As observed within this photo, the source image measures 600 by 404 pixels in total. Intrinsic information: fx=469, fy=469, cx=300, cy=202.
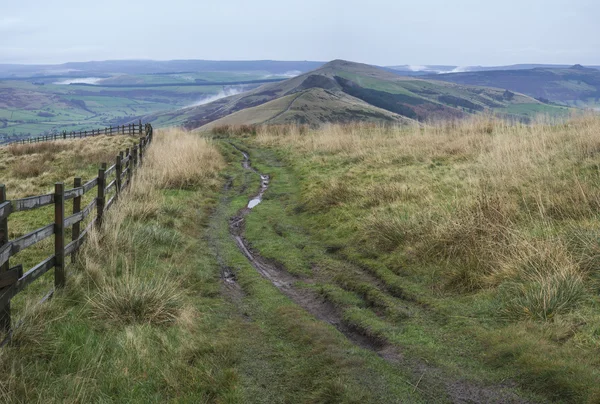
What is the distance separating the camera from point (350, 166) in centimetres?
2006

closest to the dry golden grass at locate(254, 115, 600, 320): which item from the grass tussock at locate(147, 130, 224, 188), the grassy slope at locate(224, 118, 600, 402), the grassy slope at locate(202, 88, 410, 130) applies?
the grassy slope at locate(224, 118, 600, 402)

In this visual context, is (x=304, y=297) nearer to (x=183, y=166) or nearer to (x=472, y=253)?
(x=472, y=253)

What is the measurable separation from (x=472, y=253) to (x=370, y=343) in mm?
2918

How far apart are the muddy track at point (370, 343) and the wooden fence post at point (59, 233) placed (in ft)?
9.08

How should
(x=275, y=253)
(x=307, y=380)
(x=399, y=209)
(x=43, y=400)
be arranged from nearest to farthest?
(x=43, y=400) < (x=307, y=380) < (x=275, y=253) < (x=399, y=209)

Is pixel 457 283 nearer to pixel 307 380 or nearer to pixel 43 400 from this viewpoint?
pixel 307 380

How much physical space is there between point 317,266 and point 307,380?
4.38 metres

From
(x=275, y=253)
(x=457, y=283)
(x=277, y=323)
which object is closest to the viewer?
(x=277, y=323)

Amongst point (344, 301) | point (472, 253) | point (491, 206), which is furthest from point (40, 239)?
point (491, 206)

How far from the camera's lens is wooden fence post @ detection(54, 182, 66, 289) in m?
7.14

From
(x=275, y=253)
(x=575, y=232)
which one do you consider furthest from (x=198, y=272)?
(x=575, y=232)

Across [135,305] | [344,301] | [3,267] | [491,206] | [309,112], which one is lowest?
[344,301]

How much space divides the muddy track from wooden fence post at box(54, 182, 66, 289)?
2767 mm

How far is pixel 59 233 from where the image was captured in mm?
7203
